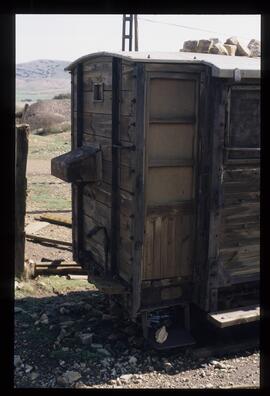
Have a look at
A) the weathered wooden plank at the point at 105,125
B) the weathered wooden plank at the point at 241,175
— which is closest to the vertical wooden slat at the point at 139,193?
the weathered wooden plank at the point at 105,125

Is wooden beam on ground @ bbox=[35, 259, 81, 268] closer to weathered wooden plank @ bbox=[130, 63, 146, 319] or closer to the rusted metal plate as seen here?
the rusted metal plate

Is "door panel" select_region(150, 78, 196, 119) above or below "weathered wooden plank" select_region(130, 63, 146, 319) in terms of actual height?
above

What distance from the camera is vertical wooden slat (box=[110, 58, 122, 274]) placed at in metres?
5.61

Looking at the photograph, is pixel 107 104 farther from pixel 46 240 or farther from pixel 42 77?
pixel 42 77

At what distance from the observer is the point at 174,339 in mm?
5746

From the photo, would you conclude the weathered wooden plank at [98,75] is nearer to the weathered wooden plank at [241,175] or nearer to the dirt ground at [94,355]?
the weathered wooden plank at [241,175]

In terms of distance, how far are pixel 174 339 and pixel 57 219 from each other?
6.22 meters

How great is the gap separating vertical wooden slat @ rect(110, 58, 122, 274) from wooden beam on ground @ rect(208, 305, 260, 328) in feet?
4.38

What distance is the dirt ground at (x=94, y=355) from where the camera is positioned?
5168mm

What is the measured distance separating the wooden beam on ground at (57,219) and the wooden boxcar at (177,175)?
5270 millimetres

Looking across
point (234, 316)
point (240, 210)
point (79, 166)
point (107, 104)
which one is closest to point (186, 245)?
point (240, 210)

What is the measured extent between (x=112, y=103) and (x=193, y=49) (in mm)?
2704

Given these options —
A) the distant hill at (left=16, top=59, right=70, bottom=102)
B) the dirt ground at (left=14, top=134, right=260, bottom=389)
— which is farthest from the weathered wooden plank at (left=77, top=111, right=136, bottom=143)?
the distant hill at (left=16, top=59, right=70, bottom=102)
